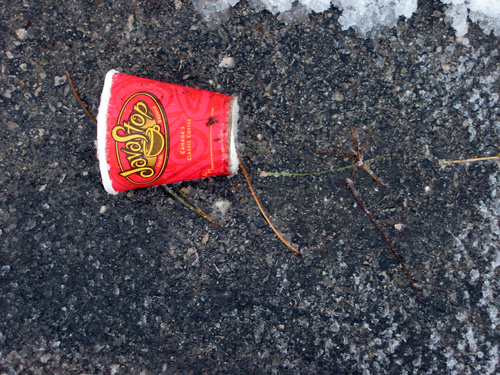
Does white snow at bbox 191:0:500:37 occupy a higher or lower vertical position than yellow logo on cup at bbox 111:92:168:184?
higher

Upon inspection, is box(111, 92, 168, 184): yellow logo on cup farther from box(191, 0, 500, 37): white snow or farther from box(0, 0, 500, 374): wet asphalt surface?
box(191, 0, 500, 37): white snow

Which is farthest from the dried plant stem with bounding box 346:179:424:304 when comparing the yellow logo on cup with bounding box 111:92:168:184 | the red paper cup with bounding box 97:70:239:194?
the yellow logo on cup with bounding box 111:92:168:184

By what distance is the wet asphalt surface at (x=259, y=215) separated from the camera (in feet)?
5.41

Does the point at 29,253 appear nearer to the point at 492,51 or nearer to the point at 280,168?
the point at 280,168

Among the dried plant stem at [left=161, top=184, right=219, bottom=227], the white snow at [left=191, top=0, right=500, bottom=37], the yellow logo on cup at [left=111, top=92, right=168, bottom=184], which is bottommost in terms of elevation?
the dried plant stem at [left=161, top=184, right=219, bottom=227]

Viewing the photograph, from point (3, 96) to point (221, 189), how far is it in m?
1.21

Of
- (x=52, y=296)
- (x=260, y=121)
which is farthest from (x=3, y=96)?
(x=260, y=121)

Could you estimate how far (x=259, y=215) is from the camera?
1.68 metres

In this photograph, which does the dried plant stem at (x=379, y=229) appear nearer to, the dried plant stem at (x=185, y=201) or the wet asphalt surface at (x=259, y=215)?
the wet asphalt surface at (x=259, y=215)

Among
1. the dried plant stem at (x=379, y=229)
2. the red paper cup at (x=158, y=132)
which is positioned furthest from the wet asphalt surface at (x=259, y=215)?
the red paper cup at (x=158, y=132)

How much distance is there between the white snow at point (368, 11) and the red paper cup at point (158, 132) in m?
0.56

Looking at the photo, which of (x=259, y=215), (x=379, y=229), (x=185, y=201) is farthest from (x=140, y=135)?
(x=379, y=229)

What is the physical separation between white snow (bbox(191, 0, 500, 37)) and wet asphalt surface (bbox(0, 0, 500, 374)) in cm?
5

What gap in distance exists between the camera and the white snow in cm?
167
